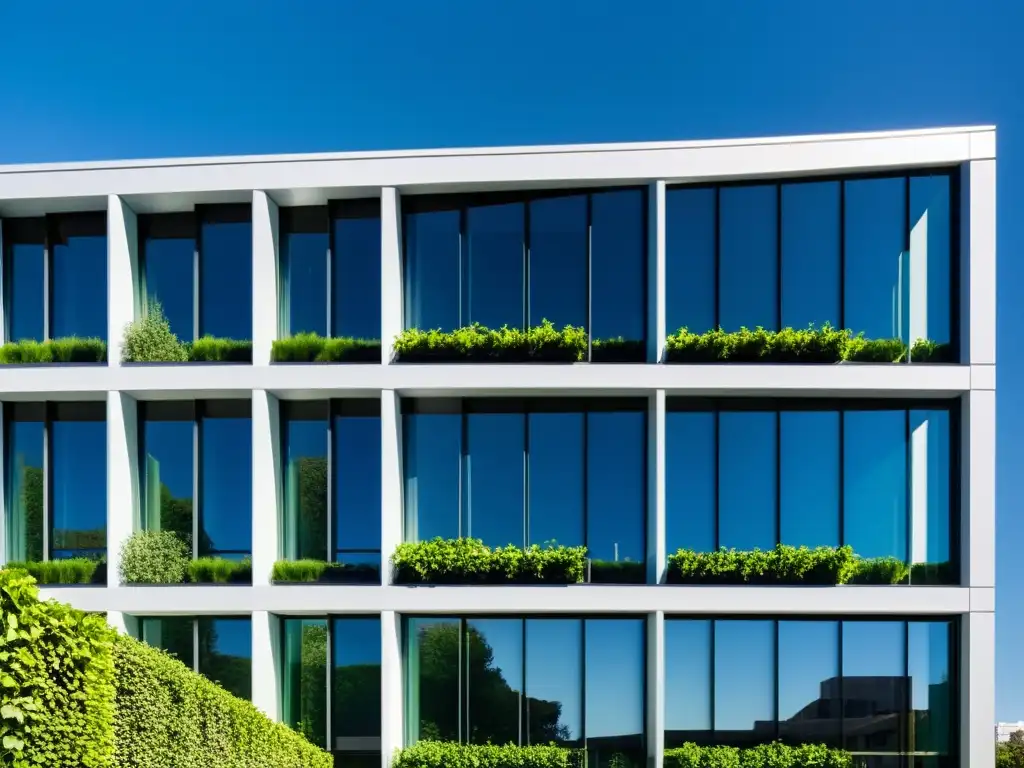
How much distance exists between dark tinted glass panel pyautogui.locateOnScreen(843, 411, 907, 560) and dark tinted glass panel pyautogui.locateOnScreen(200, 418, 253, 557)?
13796 mm

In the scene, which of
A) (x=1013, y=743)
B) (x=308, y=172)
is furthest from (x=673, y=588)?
(x=1013, y=743)

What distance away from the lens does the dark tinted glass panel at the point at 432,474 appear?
58.5 feet

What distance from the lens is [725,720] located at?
671 inches

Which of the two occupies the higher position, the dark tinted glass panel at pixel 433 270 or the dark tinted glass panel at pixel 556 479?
the dark tinted glass panel at pixel 433 270

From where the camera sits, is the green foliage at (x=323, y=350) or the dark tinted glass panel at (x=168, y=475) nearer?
the green foliage at (x=323, y=350)

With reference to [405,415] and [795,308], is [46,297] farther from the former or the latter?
[795,308]

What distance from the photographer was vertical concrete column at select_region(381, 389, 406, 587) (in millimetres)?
16922

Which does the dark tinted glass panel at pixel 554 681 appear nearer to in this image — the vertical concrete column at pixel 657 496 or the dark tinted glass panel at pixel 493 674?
the dark tinted glass panel at pixel 493 674

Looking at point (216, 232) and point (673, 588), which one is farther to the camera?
point (216, 232)

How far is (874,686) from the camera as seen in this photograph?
16984mm

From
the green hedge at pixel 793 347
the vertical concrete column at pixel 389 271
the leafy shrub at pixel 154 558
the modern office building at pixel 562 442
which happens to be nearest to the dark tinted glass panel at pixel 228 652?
the modern office building at pixel 562 442

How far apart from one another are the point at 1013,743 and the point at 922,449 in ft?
44.6

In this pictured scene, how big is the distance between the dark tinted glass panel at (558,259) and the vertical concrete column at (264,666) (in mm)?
8991

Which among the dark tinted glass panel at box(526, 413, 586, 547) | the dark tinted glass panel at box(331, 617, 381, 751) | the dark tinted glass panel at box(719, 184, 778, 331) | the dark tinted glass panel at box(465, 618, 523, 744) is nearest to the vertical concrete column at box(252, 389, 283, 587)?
the dark tinted glass panel at box(331, 617, 381, 751)
